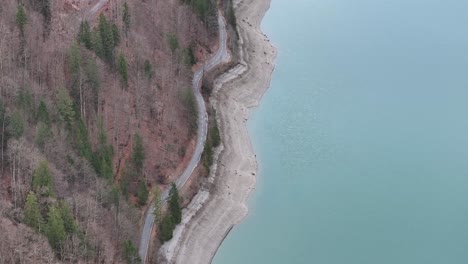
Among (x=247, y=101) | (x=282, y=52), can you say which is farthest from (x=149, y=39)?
(x=282, y=52)

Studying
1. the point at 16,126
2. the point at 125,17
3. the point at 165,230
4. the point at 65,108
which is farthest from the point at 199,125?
the point at 16,126

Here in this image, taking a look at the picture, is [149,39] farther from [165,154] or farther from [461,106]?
[461,106]

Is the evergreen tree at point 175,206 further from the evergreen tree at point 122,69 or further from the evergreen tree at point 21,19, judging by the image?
the evergreen tree at point 21,19

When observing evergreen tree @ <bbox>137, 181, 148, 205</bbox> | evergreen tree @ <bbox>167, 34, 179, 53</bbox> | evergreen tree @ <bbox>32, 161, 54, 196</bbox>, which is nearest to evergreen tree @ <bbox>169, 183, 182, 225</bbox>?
evergreen tree @ <bbox>137, 181, 148, 205</bbox>

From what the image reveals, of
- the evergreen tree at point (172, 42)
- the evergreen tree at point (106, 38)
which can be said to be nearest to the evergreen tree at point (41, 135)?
the evergreen tree at point (106, 38)

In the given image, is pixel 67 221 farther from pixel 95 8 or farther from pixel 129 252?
pixel 95 8

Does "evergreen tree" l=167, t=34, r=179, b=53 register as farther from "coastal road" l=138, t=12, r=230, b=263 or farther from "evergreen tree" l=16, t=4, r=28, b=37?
"evergreen tree" l=16, t=4, r=28, b=37

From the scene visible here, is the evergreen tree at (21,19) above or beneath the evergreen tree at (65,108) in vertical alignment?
above
